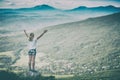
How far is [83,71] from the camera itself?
17891 mm

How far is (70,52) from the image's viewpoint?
71.5 ft

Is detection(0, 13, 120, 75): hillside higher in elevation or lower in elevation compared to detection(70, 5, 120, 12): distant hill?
lower

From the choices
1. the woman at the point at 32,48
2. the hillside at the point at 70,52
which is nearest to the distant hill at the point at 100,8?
the hillside at the point at 70,52

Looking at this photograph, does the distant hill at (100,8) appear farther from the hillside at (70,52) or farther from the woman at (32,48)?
the woman at (32,48)

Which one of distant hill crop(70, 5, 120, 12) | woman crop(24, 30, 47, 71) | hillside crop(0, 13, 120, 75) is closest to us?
woman crop(24, 30, 47, 71)

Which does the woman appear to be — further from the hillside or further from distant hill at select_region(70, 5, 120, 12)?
distant hill at select_region(70, 5, 120, 12)

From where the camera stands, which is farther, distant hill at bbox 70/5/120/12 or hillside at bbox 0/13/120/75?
distant hill at bbox 70/5/120/12

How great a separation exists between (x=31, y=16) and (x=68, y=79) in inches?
340

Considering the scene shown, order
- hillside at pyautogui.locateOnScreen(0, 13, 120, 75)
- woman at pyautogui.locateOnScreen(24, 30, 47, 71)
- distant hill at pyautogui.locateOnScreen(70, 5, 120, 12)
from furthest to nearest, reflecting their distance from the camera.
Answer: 1. distant hill at pyautogui.locateOnScreen(70, 5, 120, 12)
2. hillside at pyautogui.locateOnScreen(0, 13, 120, 75)
3. woman at pyautogui.locateOnScreen(24, 30, 47, 71)

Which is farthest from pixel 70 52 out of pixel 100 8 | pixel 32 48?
pixel 32 48

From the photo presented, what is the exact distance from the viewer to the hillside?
18.3 m

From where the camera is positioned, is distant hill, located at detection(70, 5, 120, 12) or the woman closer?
the woman

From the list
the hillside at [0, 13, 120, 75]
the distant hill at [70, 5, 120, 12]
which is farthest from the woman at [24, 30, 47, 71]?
the distant hill at [70, 5, 120, 12]

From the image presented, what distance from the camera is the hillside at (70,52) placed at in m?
18.3
